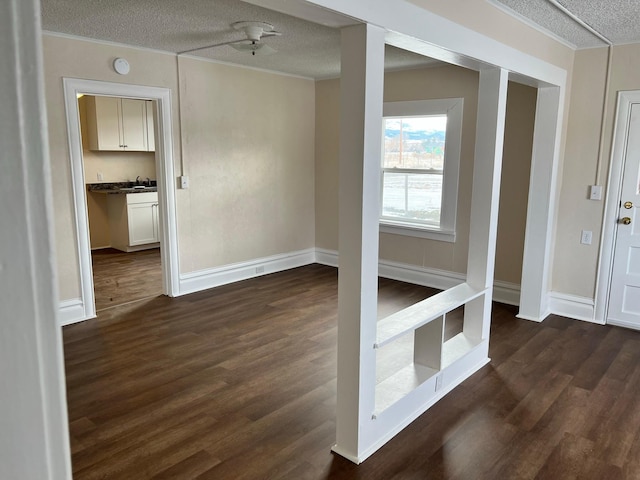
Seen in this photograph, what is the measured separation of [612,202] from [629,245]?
394mm

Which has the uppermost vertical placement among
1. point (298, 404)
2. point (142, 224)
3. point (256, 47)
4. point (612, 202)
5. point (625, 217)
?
point (256, 47)

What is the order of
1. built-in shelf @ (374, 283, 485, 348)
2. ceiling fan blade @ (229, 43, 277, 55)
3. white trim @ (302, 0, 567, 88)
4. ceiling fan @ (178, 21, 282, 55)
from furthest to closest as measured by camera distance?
ceiling fan blade @ (229, 43, 277, 55) < ceiling fan @ (178, 21, 282, 55) < built-in shelf @ (374, 283, 485, 348) < white trim @ (302, 0, 567, 88)

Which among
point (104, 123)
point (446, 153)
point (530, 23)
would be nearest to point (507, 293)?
point (446, 153)

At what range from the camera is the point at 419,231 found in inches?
213

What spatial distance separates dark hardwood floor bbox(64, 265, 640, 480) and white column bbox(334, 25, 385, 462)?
32cm

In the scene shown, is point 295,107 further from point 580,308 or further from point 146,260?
point 580,308

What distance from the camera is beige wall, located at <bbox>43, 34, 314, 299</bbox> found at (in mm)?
4055

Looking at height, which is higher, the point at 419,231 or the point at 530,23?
the point at 530,23

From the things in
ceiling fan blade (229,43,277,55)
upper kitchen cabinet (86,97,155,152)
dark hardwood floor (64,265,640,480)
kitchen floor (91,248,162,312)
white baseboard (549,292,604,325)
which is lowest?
dark hardwood floor (64,265,640,480)

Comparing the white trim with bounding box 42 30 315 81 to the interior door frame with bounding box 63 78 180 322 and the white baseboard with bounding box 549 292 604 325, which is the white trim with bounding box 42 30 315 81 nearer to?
the interior door frame with bounding box 63 78 180 322

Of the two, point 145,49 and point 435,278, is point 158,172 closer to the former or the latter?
point 145,49

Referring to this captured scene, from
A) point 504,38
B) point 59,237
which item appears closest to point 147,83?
point 59,237

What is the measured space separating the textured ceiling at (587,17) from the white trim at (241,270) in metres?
3.77

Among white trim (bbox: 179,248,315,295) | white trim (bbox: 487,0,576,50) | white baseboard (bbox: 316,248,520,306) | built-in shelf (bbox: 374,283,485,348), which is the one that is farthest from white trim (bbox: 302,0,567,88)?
white trim (bbox: 179,248,315,295)
